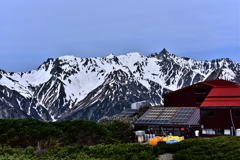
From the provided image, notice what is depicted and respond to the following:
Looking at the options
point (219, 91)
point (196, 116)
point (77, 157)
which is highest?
point (219, 91)

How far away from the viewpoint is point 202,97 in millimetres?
70750

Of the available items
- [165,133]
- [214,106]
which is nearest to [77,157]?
[165,133]

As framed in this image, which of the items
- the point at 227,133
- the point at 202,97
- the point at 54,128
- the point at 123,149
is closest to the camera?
the point at 123,149

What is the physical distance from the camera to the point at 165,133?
42.9 meters

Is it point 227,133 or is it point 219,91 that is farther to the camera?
point 219,91

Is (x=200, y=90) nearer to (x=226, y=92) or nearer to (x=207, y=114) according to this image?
(x=226, y=92)

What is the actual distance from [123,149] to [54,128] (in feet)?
84.6

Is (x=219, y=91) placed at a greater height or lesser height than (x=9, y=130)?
greater

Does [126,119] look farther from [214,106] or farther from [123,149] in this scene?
[123,149]

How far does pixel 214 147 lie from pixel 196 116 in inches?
807

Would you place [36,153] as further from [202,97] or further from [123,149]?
[202,97]

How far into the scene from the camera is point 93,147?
29688 mm

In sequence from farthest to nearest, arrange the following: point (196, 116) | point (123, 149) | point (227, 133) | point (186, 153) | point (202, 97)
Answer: point (202, 97) → point (196, 116) → point (227, 133) → point (123, 149) → point (186, 153)

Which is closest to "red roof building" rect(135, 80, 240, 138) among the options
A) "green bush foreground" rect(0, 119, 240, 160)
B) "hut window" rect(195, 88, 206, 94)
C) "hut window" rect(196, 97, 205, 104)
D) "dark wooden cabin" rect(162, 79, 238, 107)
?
"green bush foreground" rect(0, 119, 240, 160)
